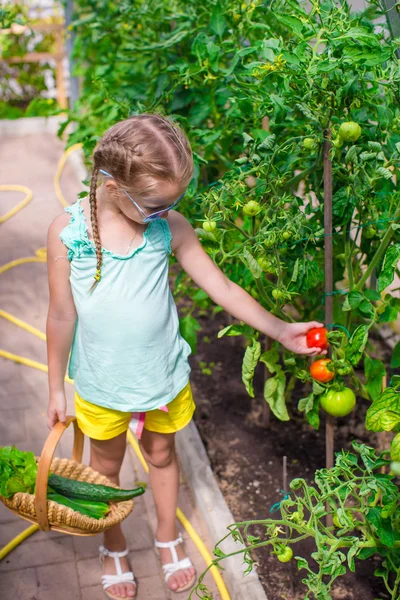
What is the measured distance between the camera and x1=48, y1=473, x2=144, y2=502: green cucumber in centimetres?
222

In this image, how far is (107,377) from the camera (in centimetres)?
208

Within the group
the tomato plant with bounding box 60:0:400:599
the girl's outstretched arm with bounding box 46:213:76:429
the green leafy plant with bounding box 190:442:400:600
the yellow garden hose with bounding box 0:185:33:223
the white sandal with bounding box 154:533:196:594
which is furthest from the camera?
the yellow garden hose with bounding box 0:185:33:223

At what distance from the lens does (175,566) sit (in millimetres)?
2432

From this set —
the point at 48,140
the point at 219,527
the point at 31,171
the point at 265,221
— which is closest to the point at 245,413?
the point at 219,527

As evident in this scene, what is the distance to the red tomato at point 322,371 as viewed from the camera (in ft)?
6.93

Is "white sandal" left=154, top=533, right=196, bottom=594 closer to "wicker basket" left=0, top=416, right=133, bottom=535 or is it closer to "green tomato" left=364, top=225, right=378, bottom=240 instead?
"wicker basket" left=0, top=416, right=133, bottom=535

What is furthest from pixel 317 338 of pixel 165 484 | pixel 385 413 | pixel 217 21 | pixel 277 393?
pixel 217 21

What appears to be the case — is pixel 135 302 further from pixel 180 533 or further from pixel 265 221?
pixel 180 533

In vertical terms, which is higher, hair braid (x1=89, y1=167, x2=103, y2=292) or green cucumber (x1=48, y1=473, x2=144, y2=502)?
hair braid (x1=89, y1=167, x2=103, y2=292)

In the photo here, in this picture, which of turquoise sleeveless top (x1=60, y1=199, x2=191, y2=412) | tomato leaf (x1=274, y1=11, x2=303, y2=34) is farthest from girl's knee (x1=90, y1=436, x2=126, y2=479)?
tomato leaf (x1=274, y1=11, x2=303, y2=34)

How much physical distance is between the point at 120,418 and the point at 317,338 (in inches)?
24.8

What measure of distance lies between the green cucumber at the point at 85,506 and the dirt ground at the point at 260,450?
58 cm

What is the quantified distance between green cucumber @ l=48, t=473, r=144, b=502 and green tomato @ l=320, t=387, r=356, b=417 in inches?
25.3

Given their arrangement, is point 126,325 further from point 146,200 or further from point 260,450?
point 260,450
